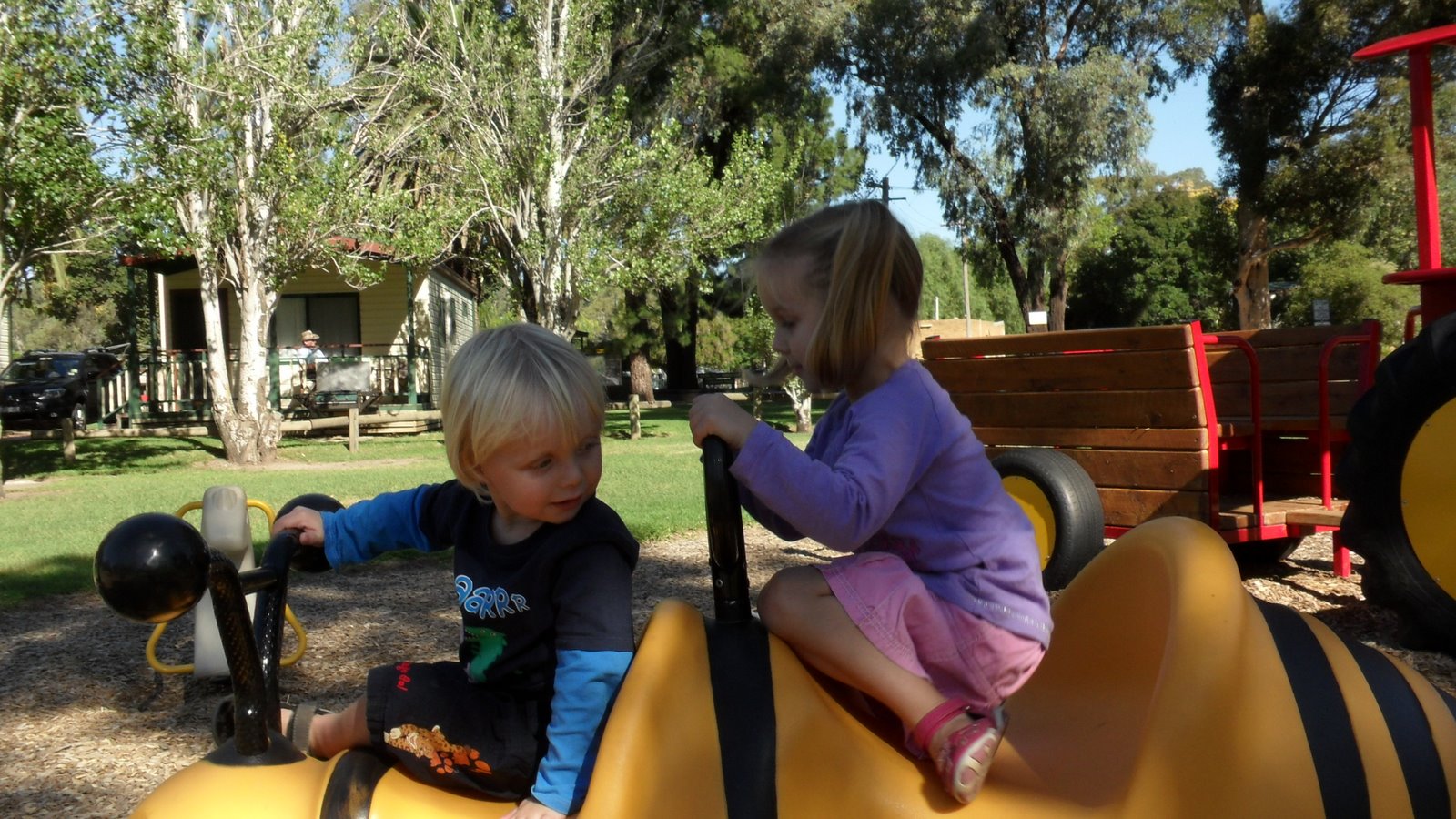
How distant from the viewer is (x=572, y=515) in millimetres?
1642

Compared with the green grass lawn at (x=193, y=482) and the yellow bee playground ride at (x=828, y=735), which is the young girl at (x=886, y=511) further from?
the green grass lawn at (x=193, y=482)

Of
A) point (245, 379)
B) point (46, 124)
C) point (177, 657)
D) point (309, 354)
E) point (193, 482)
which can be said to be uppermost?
point (46, 124)

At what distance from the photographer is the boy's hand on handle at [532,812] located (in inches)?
56.4

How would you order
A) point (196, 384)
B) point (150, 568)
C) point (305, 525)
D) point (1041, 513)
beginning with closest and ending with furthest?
point (150, 568) → point (305, 525) → point (1041, 513) → point (196, 384)

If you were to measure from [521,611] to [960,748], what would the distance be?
2.06 ft

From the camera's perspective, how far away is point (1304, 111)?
22.8m

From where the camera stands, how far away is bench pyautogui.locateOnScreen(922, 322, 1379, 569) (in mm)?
4789

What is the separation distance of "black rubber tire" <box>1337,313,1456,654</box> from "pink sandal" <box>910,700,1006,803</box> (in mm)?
3096

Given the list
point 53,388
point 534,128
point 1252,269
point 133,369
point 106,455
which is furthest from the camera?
point 1252,269

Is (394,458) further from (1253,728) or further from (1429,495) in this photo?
(1253,728)

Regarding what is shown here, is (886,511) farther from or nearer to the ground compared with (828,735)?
farther from the ground

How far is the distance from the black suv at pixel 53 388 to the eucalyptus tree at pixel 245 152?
8109 mm

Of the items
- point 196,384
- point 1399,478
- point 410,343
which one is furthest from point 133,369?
point 1399,478

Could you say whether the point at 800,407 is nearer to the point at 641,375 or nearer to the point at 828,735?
the point at 641,375
